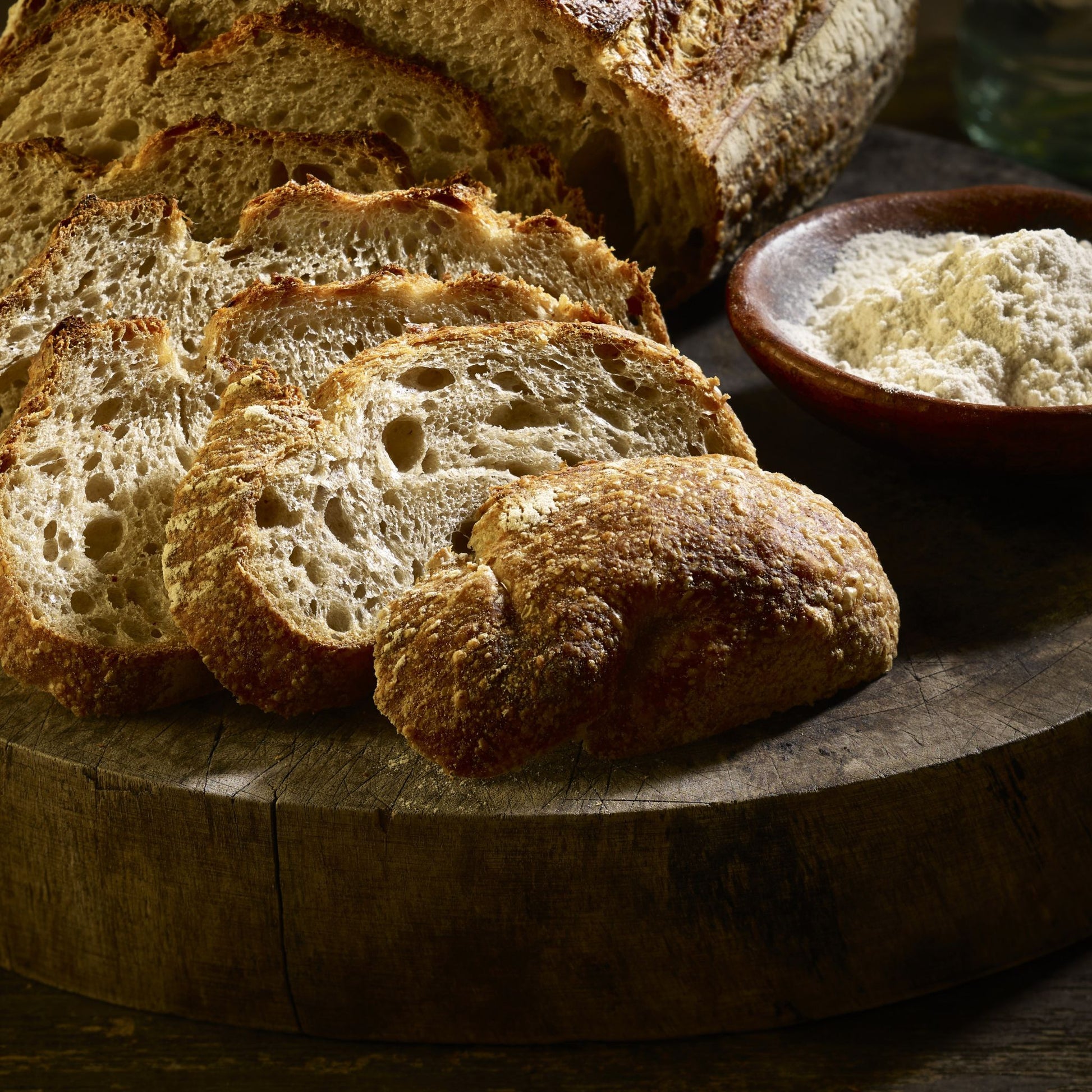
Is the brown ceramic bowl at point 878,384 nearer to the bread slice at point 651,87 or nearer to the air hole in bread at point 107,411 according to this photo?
the bread slice at point 651,87

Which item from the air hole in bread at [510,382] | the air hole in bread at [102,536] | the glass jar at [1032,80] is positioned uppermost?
the glass jar at [1032,80]

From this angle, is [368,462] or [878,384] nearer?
[368,462]

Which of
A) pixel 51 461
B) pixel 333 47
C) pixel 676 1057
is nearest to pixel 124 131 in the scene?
pixel 333 47

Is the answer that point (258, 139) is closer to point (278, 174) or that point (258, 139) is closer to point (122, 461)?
point (278, 174)

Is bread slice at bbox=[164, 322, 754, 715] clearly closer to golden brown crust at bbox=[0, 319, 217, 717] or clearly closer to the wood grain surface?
golden brown crust at bbox=[0, 319, 217, 717]

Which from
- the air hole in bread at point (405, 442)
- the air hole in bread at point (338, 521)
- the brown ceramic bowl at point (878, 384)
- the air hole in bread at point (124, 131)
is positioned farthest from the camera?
the air hole in bread at point (124, 131)

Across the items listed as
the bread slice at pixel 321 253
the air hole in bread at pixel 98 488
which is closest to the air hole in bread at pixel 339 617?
the air hole in bread at pixel 98 488
